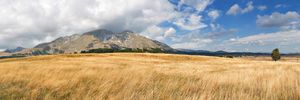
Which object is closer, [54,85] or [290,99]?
[290,99]

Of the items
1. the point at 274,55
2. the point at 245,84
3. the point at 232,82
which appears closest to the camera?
the point at 245,84

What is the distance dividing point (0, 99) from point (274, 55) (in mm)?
108966

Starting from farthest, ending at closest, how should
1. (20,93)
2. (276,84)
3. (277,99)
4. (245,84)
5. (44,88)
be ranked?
(245,84)
(276,84)
(44,88)
(20,93)
(277,99)

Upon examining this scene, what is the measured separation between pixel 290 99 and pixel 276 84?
3.91 ft

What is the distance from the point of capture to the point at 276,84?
376cm

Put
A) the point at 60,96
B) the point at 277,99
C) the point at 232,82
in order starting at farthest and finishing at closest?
the point at 232,82, the point at 60,96, the point at 277,99

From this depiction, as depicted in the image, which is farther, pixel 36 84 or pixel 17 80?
pixel 17 80

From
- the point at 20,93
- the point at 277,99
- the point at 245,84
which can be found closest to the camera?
the point at 277,99

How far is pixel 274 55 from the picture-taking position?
7606cm

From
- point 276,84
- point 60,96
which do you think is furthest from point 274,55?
point 60,96

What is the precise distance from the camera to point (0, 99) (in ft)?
9.16

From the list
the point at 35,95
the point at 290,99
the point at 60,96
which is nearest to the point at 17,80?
the point at 35,95

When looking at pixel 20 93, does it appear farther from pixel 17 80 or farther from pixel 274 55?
pixel 274 55

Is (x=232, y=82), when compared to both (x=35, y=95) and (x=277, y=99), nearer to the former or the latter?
(x=277, y=99)
